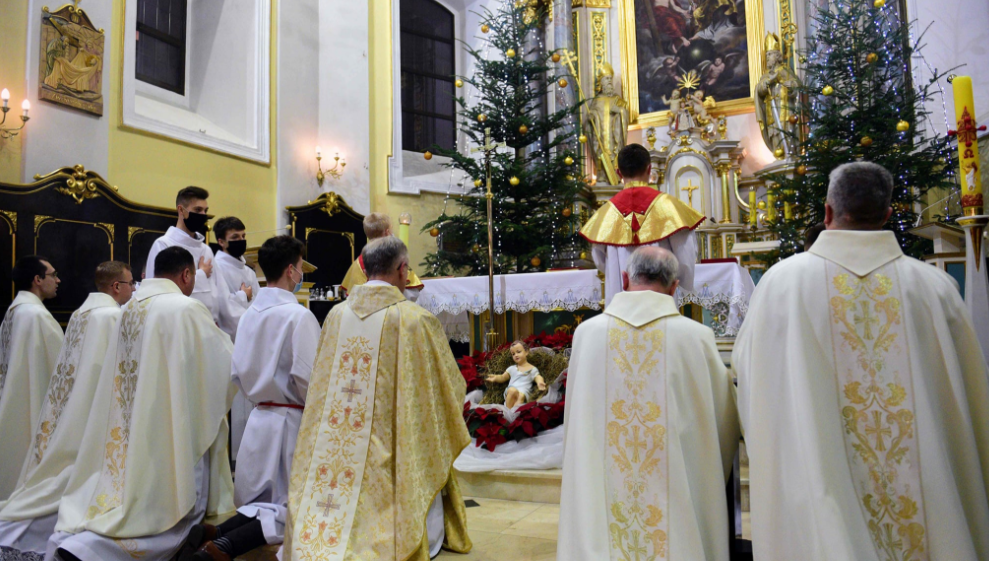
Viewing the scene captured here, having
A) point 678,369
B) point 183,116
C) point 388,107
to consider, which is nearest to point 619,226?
point 678,369

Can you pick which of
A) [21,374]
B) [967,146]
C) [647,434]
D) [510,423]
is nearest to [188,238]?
[21,374]

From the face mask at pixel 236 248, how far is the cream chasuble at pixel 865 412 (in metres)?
3.77

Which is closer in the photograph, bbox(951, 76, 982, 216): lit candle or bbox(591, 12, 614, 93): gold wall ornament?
bbox(951, 76, 982, 216): lit candle

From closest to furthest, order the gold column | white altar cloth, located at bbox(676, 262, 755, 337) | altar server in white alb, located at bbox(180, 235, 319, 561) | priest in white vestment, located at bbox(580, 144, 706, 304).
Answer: altar server in white alb, located at bbox(180, 235, 319, 561) < priest in white vestment, located at bbox(580, 144, 706, 304) < white altar cloth, located at bbox(676, 262, 755, 337) < the gold column

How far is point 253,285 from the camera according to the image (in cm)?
539

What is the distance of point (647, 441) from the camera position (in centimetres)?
262

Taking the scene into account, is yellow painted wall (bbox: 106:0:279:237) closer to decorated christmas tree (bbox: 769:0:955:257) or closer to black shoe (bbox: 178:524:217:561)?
black shoe (bbox: 178:524:217:561)

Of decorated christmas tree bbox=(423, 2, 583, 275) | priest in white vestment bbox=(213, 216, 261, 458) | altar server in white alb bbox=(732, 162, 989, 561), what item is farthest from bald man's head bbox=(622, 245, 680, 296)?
decorated christmas tree bbox=(423, 2, 583, 275)

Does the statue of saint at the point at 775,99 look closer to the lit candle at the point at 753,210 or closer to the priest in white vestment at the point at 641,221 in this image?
the lit candle at the point at 753,210

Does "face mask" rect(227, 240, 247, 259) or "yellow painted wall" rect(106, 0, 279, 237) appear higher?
"yellow painted wall" rect(106, 0, 279, 237)

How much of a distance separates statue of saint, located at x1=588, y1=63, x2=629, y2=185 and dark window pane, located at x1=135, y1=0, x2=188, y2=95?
6060 mm

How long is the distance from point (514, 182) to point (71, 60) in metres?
5.13

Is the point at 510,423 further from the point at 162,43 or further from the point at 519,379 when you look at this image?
the point at 162,43

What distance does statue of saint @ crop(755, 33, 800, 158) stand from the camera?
413 inches
